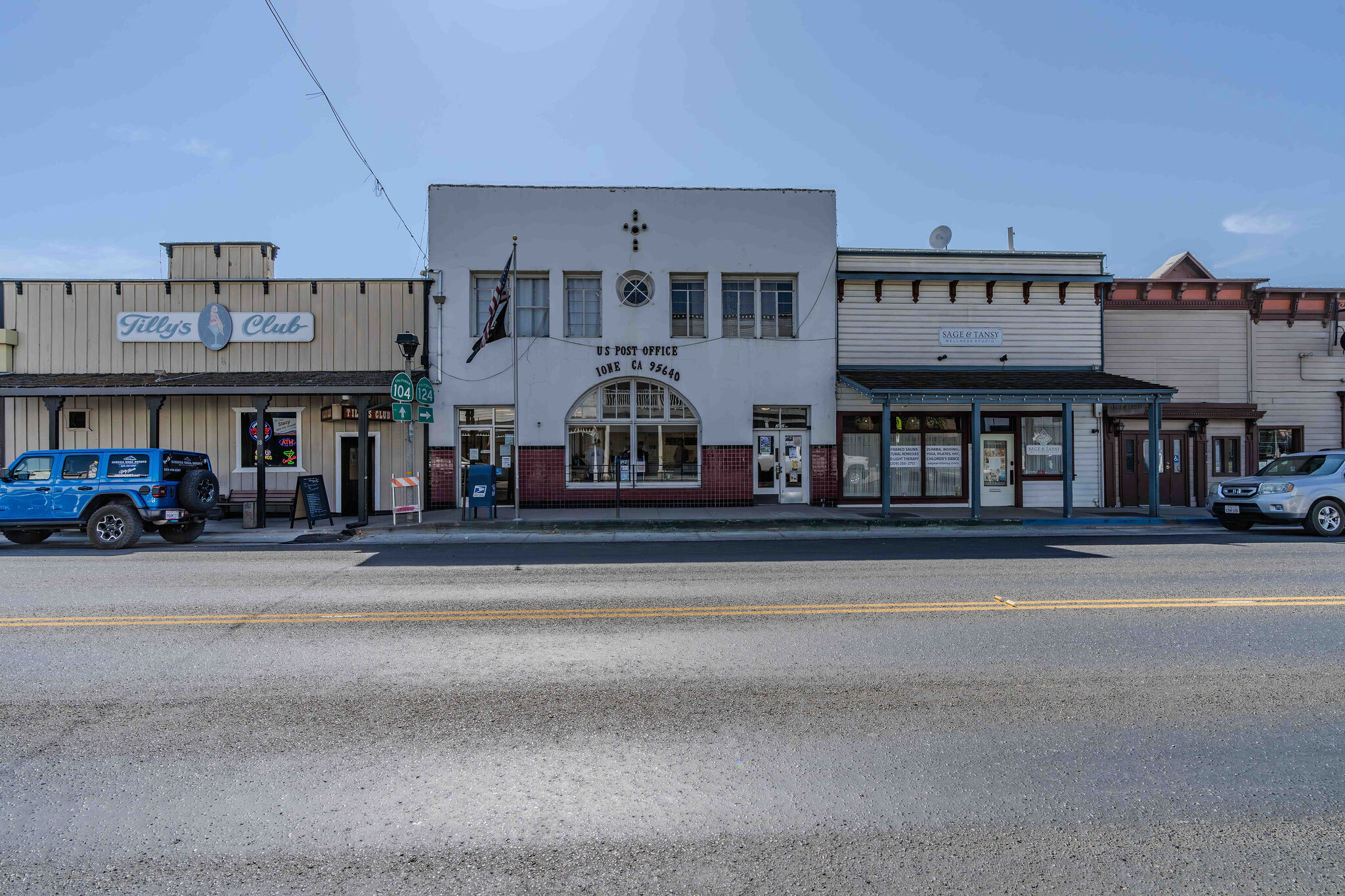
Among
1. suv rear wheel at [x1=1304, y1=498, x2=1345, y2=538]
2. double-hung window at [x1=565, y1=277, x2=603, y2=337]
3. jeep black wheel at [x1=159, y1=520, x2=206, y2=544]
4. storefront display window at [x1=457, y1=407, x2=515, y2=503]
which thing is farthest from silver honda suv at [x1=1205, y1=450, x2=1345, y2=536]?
jeep black wheel at [x1=159, y1=520, x2=206, y2=544]

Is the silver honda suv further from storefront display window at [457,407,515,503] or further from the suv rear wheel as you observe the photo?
storefront display window at [457,407,515,503]

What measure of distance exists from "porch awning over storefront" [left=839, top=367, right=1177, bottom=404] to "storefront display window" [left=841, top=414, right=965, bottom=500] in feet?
3.50

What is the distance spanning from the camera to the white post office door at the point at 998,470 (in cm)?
1909

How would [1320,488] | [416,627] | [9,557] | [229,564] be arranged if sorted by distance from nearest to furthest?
[416,627] → [229,564] → [9,557] → [1320,488]

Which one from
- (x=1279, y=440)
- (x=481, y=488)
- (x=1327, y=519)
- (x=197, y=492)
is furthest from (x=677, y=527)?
(x=1279, y=440)

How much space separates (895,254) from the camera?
62.5 ft

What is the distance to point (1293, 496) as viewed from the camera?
1355 cm

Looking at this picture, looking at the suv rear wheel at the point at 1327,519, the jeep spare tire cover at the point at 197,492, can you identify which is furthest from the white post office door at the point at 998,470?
the jeep spare tire cover at the point at 197,492

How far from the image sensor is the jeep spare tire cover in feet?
42.0

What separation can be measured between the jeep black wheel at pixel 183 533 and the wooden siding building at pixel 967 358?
572 inches

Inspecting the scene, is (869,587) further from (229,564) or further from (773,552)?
(229,564)

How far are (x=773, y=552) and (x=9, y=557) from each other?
39.2 feet

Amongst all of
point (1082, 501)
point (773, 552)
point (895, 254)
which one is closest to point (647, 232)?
point (895, 254)

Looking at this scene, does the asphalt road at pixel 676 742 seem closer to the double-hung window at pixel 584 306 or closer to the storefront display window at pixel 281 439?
the storefront display window at pixel 281 439
